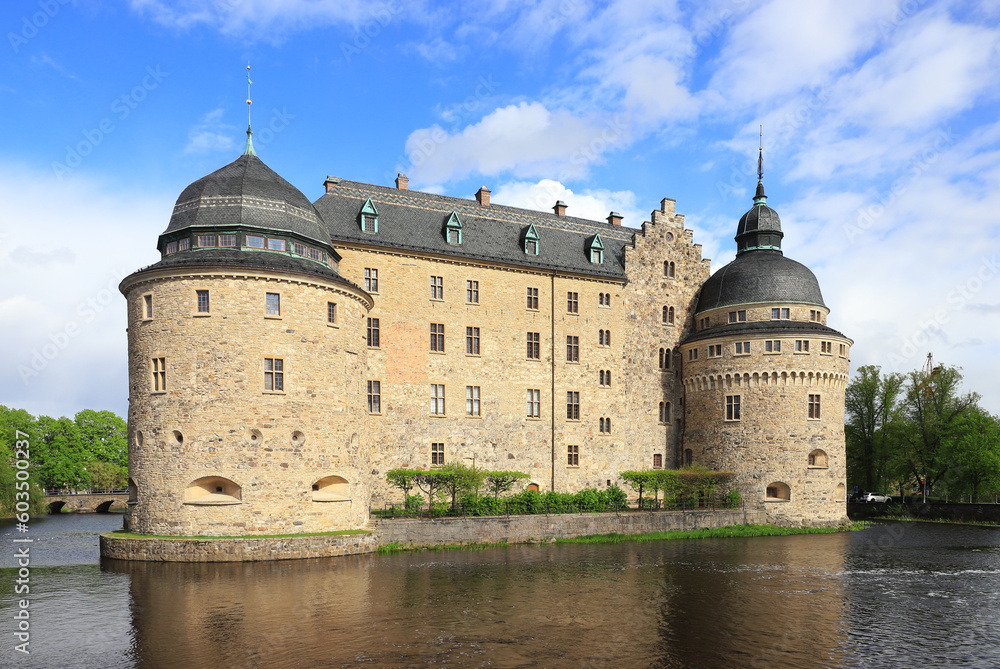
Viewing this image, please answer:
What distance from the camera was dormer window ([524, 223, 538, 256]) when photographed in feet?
156

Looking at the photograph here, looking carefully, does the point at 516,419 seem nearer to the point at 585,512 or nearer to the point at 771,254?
the point at 585,512

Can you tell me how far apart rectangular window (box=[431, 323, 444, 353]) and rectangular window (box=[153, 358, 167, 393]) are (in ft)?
51.8

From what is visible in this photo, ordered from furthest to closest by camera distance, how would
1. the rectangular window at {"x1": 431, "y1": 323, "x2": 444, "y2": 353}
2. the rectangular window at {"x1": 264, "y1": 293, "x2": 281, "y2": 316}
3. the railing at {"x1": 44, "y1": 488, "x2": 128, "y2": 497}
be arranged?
the railing at {"x1": 44, "y1": 488, "x2": 128, "y2": 497}, the rectangular window at {"x1": 431, "y1": 323, "x2": 444, "y2": 353}, the rectangular window at {"x1": 264, "y1": 293, "x2": 281, "y2": 316}

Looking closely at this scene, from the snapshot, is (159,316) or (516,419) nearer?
(159,316)

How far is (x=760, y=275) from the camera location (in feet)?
161

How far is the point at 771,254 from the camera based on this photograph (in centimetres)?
5197

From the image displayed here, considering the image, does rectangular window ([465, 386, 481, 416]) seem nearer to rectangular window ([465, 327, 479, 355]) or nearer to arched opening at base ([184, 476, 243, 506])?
rectangular window ([465, 327, 479, 355])

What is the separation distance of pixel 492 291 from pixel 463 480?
12527mm

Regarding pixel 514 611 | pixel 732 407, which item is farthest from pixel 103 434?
pixel 514 611

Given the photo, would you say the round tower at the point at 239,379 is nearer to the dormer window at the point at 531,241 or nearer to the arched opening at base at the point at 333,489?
the arched opening at base at the point at 333,489

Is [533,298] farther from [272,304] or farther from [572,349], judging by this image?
[272,304]

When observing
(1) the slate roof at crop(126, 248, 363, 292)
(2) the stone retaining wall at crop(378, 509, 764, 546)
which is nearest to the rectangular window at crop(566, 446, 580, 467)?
(2) the stone retaining wall at crop(378, 509, 764, 546)

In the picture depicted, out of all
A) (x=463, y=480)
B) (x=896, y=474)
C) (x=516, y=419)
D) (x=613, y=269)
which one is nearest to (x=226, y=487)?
(x=463, y=480)

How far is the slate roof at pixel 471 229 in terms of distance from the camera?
42719 mm
